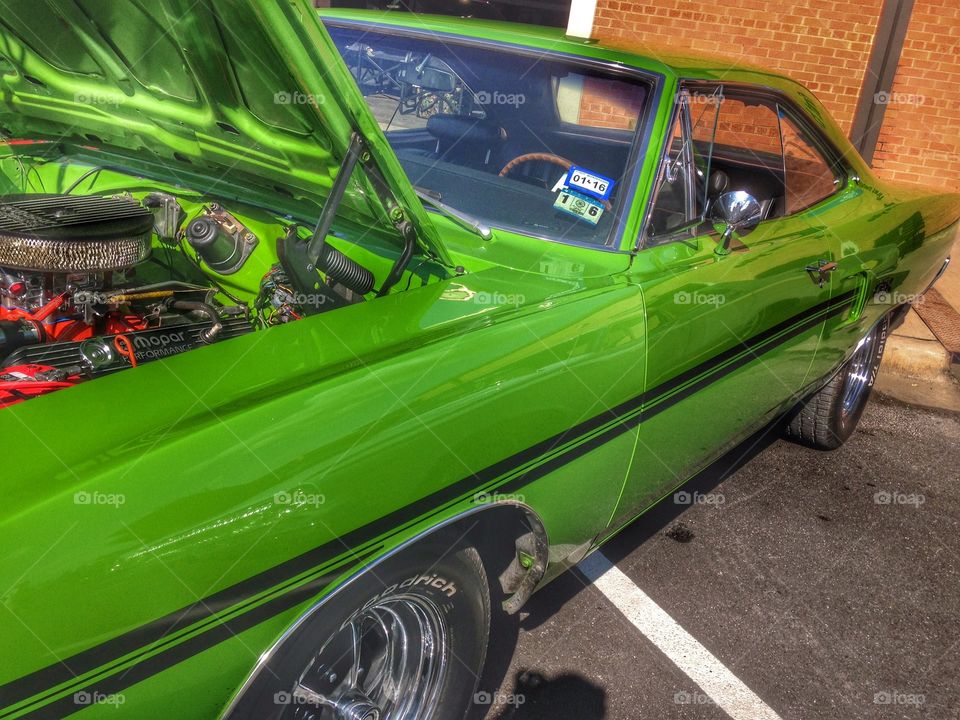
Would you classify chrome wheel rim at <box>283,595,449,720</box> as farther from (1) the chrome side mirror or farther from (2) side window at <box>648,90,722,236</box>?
(1) the chrome side mirror

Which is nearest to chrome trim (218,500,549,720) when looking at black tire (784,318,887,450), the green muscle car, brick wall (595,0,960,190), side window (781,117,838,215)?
the green muscle car

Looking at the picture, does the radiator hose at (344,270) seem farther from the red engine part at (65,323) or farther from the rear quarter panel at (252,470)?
the red engine part at (65,323)

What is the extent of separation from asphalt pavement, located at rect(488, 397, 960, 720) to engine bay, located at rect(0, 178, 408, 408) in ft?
4.25

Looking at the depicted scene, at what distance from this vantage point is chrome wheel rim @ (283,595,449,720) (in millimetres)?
1828

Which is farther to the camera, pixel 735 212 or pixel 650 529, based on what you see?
pixel 650 529

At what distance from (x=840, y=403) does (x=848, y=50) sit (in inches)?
191

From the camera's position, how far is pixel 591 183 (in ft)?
8.39

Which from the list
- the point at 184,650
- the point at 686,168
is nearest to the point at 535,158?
the point at 686,168

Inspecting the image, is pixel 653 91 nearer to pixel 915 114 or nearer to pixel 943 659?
pixel 943 659

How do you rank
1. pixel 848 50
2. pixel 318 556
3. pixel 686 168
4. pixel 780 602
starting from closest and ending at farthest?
pixel 318 556, pixel 686 168, pixel 780 602, pixel 848 50

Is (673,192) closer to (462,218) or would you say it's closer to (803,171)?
(462,218)

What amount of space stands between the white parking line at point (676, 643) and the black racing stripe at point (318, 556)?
0.83m

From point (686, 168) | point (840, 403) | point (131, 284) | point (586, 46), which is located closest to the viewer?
point (131, 284)

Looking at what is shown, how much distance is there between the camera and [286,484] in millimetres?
1503
